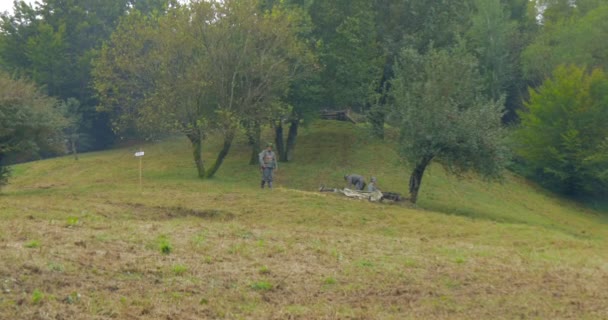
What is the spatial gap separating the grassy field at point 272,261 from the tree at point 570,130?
1458 centimetres

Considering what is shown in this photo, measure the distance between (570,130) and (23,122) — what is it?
30603 mm

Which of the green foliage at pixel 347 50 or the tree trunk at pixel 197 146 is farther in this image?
the green foliage at pixel 347 50

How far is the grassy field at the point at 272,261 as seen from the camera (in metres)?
9.55

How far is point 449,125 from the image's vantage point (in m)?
27.5

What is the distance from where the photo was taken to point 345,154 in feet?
135

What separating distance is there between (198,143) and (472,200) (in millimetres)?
14008

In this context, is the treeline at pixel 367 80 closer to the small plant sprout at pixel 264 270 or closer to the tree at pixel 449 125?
the tree at pixel 449 125

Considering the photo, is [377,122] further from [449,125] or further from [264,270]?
[264,270]

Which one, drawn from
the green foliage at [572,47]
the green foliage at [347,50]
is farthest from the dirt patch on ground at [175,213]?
the green foliage at [572,47]

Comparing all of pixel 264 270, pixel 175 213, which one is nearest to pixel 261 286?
pixel 264 270

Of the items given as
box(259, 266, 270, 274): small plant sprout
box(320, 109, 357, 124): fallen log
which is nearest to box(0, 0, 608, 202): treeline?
box(320, 109, 357, 124): fallen log

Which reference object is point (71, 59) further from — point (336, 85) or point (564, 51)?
point (564, 51)

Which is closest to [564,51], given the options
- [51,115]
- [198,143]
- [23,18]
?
[198,143]

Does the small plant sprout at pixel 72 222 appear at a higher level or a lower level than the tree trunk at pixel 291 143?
lower
